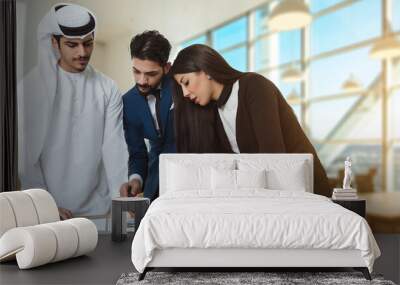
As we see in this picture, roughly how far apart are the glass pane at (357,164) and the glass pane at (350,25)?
44.4 inches

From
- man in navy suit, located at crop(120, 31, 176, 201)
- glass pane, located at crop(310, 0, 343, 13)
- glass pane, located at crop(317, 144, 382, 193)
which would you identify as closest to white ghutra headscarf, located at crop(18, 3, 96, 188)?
man in navy suit, located at crop(120, 31, 176, 201)

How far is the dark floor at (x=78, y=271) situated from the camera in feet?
14.3

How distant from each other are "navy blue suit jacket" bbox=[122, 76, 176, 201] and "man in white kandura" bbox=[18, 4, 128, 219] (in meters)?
0.11

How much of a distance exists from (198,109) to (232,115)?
39 cm

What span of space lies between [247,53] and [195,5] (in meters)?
0.82

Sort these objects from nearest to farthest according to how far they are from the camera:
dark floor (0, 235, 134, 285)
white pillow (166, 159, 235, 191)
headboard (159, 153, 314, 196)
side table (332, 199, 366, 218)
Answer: dark floor (0, 235, 134, 285) < side table (332, 199, 366, 218) < white pillow (166, 159, 235, 191) < headboard (159, 153, 314, 196)

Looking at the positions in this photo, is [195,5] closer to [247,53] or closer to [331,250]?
[247,53]

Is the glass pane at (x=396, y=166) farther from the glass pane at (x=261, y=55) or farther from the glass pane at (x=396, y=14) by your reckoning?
the glass pane at (x=261, y=55)

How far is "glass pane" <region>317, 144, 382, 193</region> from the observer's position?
258 inches

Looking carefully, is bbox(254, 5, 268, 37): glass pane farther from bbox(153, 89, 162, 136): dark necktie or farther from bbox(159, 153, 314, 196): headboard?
bbox(159, 153, 314, 196): headboard

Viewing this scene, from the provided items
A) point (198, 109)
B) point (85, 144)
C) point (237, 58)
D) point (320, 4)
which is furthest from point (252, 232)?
point (320, 4)

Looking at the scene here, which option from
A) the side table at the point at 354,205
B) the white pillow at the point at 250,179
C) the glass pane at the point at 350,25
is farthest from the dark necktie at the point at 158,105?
the side table at the point at 354,205

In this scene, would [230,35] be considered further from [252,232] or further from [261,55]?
[252,232]

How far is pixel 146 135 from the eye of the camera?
21.9 ft
